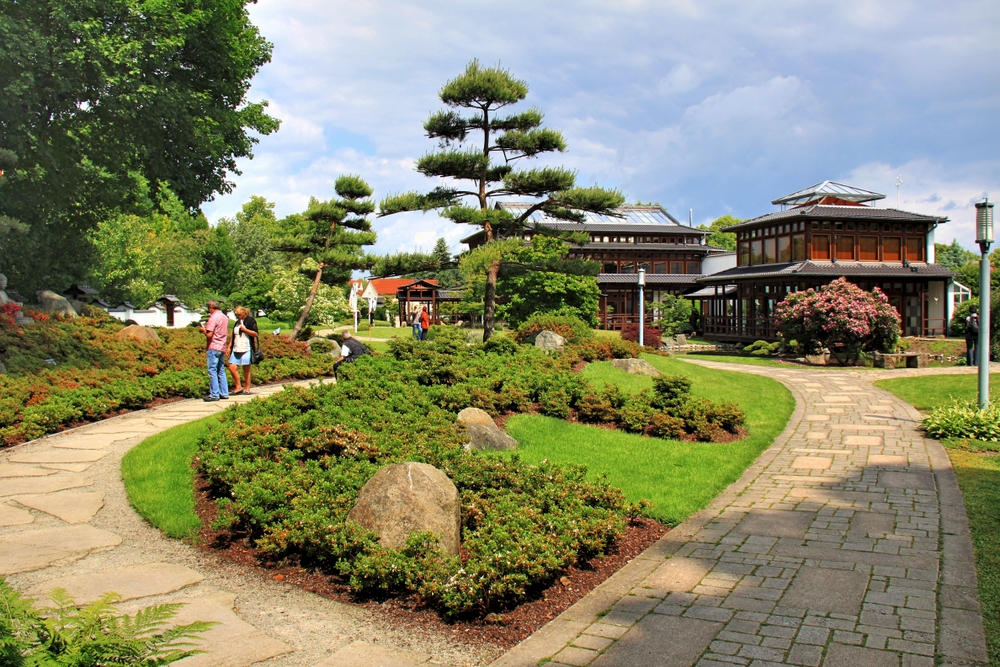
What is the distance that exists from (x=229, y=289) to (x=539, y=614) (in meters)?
56.2

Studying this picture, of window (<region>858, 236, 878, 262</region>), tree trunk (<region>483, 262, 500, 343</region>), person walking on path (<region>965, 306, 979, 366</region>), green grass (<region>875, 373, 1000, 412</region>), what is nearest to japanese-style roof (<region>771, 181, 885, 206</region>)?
window (<region>858, 236, 878, 262</region>)

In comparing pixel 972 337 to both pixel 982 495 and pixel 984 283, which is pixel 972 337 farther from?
pixel 982 495

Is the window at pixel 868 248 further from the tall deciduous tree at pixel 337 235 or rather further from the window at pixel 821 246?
A: the tall deciduous tree at pixel 337 235

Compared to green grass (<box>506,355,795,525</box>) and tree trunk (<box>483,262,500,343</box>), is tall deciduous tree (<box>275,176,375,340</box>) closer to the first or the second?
tree trunk (<box>483,262,500,343</box>)

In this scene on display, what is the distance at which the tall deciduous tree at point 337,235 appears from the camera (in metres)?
23.7

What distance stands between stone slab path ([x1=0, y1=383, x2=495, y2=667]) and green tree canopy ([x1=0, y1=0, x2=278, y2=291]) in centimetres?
1345

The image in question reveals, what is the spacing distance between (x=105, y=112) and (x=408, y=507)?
727 inches

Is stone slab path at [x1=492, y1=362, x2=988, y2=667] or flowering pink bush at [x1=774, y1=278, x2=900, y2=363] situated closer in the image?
stone slab path at [x1=492, y1=362, x2=988, y2=667]

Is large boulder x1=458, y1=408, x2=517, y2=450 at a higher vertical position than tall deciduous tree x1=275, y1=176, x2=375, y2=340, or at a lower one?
lower

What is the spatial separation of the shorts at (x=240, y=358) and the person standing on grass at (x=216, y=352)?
46 centimetres

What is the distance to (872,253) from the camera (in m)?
33.7

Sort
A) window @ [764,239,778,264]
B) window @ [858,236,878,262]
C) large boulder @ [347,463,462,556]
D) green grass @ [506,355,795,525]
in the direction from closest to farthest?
1. large boulder @ [347,463,462,556]
2. green grass @ [506,355,795,525]
3. window @ [858,236,878,262]
4. window @ [764,239,778,264]

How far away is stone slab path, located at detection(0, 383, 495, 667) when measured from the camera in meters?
3.92

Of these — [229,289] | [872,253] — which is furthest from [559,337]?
[229,289]
